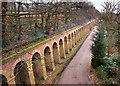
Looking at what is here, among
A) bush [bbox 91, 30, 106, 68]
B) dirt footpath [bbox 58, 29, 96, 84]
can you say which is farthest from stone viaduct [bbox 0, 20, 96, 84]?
bush [bbox 91, 30, 106, 68]

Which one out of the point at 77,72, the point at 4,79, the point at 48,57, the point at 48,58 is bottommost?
the point at 77,72

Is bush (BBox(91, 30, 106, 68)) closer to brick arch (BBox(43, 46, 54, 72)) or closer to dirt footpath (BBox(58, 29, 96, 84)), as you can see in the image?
dirt footpath (BBox(58, 29, 96, 84))

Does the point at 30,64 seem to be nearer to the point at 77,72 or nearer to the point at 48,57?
the point at 48,57

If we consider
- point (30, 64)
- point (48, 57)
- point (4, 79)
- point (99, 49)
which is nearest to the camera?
point (4, 79)

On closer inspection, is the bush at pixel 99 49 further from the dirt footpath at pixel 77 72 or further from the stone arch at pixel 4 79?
the stone arch at pixel 4 79

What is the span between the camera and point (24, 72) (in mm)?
17359

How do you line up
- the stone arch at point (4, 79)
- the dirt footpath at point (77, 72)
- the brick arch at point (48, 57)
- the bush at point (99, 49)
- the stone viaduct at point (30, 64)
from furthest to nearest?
the bush at point (99, 49) → the brick arch at point (48, 57) → the dirt footpath at point (77, 72) → the stone viaduct at point (30, 64) → the stone arch at point (4, 79)

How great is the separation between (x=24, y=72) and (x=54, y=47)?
923 centimetres

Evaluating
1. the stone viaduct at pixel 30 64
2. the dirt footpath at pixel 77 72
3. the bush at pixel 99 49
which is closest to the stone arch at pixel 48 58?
the stone viaduct at pixel 30 64

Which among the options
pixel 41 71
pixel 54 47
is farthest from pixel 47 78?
pixel 54 47

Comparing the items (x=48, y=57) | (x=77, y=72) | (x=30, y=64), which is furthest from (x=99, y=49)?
(x=30, y=64)

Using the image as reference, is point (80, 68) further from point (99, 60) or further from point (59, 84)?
point (59, 84)

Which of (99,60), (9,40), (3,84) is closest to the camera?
(3,84)

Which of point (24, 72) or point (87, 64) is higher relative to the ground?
point (24, 72)
